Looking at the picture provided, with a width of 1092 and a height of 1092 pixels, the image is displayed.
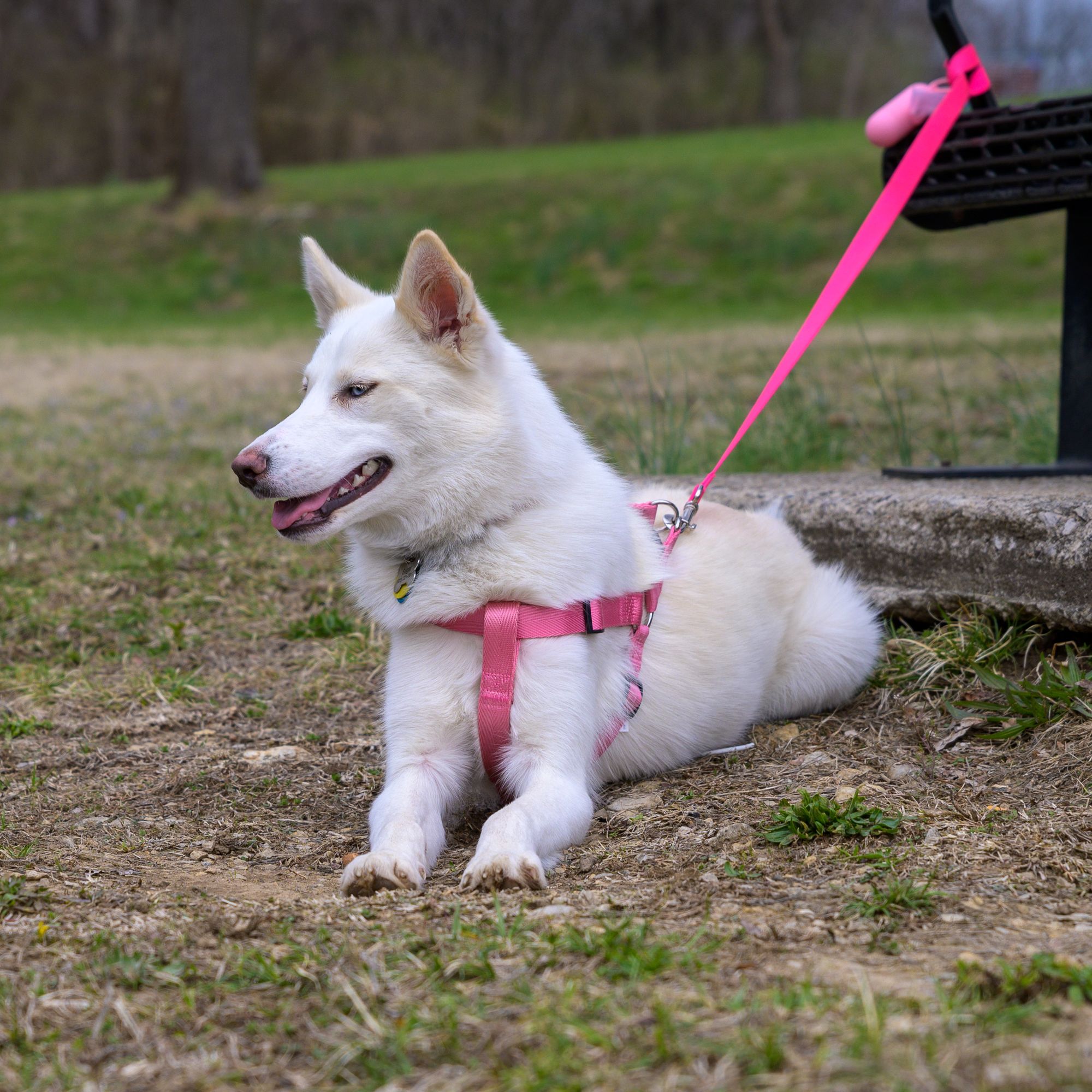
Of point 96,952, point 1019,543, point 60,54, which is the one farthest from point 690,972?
point 60,54

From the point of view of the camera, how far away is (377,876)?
2.32 metres

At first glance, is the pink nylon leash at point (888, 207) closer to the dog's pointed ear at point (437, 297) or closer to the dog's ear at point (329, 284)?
the dog's pointed ear at point (437, 297)

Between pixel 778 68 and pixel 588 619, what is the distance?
32.7m

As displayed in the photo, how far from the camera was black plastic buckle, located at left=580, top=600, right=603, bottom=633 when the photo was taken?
2.73m

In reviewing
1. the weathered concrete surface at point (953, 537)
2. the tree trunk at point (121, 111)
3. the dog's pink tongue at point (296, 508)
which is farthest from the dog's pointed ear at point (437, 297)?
the tree trunk at point (121, 111)

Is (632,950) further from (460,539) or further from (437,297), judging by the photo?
(437,297)

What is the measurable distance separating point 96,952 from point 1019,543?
2592 mm

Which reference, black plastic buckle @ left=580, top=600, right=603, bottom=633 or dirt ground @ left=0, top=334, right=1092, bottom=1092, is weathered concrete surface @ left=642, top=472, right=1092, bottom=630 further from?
black plastic buckle @ left=580, top=600, right=603, bottom=633

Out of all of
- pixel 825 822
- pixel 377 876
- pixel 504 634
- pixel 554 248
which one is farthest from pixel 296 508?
pixel 554 248

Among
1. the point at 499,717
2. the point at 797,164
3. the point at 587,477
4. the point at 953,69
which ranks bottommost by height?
the point at 499,717

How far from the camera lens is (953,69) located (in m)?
3.65

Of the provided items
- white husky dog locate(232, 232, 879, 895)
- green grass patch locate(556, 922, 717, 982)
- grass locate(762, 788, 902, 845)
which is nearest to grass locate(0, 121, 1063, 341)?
white husky dog locate(232, 232, 879, 895)

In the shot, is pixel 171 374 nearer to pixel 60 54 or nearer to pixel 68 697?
pixel 68 697

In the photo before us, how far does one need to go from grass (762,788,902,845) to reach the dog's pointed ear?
1.27 m
